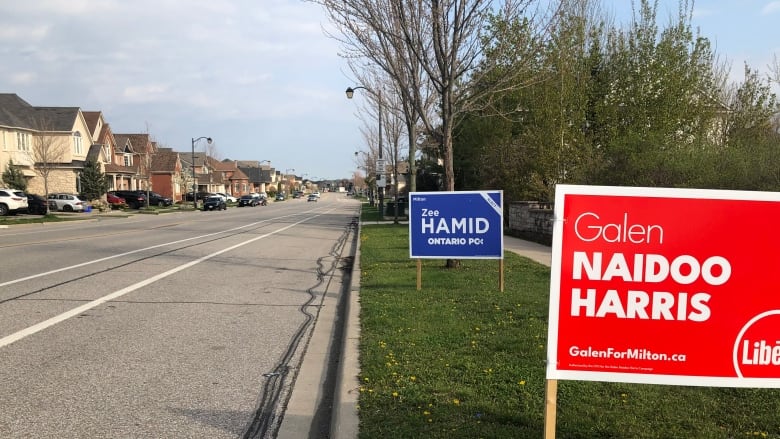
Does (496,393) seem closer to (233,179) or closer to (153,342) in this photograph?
(153,342)

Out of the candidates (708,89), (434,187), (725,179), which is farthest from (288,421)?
(434,187)

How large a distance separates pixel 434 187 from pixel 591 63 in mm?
18288

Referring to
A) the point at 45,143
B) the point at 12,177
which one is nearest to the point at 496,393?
the point at 45,143

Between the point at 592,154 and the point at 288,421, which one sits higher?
the point at 592,154

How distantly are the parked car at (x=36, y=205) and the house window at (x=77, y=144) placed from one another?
15816mm

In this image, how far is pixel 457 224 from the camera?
29.4ft

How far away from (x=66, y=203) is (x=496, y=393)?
45159mm

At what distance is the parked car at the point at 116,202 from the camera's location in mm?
49906

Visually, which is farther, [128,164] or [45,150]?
[128,164]

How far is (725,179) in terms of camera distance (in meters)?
12.3

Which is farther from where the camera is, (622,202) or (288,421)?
(288,421)

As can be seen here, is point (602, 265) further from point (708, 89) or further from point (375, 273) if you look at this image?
point (708, 89)

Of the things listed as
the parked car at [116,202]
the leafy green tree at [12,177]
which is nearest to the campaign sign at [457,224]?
the leafy green tree at [12,177]

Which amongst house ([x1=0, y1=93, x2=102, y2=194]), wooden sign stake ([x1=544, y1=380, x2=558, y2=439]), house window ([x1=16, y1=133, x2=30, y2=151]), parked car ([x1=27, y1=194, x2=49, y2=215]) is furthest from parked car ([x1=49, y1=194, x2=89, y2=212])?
wooden sign stake ([x1=544, y1=380, x2=558, y2=439])
